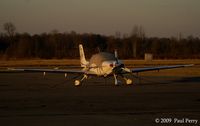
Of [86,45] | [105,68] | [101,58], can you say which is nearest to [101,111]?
[105,68]

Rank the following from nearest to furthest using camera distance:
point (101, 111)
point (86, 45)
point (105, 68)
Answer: point (101, 111)
point (105, 68)
point (86, 45)

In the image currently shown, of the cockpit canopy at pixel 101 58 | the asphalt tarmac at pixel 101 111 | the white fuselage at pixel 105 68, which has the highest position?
the cockpit canopy at pixel 101 58

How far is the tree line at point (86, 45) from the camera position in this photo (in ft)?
389

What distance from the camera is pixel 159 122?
11555 millimetres

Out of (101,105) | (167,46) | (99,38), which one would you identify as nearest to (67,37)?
(99,38)

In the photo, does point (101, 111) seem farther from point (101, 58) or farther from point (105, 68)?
point (101, 58)

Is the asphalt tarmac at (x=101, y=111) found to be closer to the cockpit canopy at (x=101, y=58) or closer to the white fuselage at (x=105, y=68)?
the white fuselage at (x=105, y=68)

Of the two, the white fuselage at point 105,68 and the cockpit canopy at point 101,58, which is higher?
the cockpit canopy at point 101,58

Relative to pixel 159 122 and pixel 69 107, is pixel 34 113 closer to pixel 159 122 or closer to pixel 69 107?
pixel 69 107

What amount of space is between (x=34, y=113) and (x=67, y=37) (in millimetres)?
128784

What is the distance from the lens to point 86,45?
430ft

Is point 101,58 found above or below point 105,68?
above

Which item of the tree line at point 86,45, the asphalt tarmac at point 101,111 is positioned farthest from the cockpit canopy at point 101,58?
the tree line at point 86,45

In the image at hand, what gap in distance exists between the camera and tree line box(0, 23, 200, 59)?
11862cm
